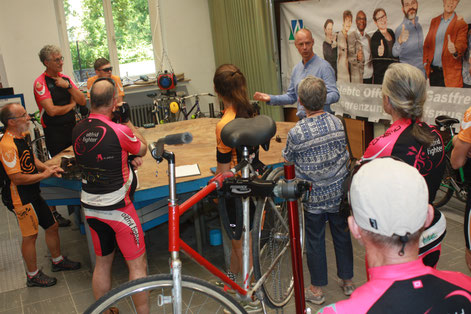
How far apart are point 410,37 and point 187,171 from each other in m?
2.50

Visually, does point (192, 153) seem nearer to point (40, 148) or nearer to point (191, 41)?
point (40, 148)

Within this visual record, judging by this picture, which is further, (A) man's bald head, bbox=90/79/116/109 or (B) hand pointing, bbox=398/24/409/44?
(B) hand pointing, bbox=398/24/409/44

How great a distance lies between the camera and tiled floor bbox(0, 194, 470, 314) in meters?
3.03

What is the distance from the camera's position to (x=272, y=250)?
254 cm

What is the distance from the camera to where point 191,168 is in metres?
3.29

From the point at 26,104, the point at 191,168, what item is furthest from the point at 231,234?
the point at 26,104

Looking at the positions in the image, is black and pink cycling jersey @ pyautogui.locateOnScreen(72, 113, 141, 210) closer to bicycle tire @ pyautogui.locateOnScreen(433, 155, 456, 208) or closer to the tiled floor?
the tiled floor

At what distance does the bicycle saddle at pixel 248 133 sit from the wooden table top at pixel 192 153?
1142 mm

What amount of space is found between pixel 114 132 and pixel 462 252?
2475mm

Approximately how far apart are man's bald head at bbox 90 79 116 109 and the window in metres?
5.80

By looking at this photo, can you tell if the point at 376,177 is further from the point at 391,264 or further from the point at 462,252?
the point at 462,252

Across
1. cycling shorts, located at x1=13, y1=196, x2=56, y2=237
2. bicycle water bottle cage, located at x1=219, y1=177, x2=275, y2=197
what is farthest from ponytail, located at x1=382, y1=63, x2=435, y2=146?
cycling shorts, located at x1=13, y1=196, x2=56, y2=237

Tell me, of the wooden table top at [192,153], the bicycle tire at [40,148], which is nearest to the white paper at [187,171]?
the wooden table top at [192,153]

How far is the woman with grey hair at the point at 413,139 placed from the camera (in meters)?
1.87
